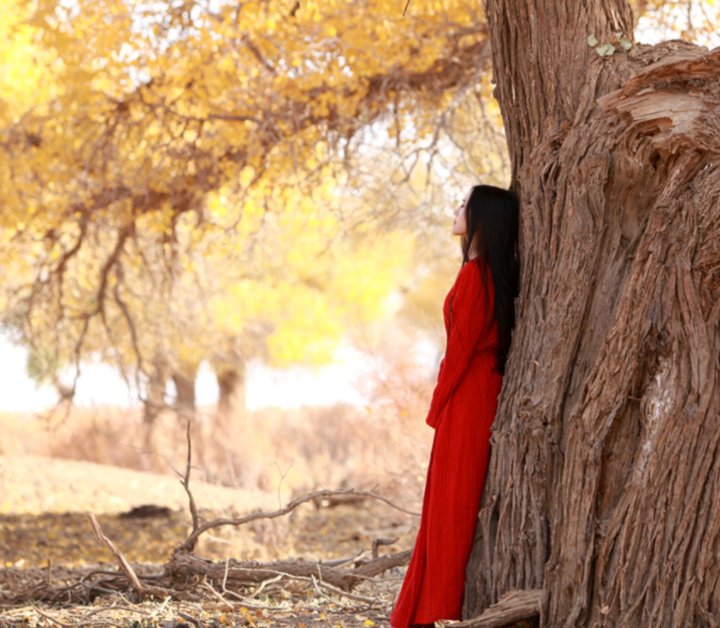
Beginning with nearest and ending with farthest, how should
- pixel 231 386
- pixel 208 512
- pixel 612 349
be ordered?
pixel 612 349 → pixel 208 512 → pixel 231 386

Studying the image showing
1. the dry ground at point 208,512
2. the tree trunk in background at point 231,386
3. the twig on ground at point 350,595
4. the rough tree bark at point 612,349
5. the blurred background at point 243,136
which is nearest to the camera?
the rough tree bark at point 612,349

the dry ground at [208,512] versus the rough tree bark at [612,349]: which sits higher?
the rough tree bark at [612,349]

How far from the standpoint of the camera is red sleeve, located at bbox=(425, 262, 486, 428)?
3957mm

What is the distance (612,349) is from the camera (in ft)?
11.6

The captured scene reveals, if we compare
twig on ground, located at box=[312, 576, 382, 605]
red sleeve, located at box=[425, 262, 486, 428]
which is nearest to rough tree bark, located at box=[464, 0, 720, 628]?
red sleeve, located at box=[425, 262, 486, 428]

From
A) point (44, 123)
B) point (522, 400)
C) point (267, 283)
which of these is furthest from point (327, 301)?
point (522, 400)

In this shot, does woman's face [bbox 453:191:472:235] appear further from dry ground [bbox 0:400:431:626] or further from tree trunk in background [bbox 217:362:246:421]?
tree trunk in background [bbox 217:362:246:421]

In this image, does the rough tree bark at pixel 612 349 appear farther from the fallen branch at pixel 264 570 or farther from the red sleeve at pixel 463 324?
the fallen branch at pixel 264 570

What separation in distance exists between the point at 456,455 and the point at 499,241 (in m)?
0.84

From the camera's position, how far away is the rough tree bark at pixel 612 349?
11.1 ft

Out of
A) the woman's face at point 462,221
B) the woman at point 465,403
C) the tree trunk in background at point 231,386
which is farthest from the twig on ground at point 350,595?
the tree trunk in background at point 231,386

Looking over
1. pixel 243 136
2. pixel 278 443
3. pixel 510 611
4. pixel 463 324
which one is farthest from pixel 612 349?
pixel 278 443

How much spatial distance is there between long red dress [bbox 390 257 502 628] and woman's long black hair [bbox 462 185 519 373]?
0.04 meters

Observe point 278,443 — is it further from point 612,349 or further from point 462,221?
point 612,349
